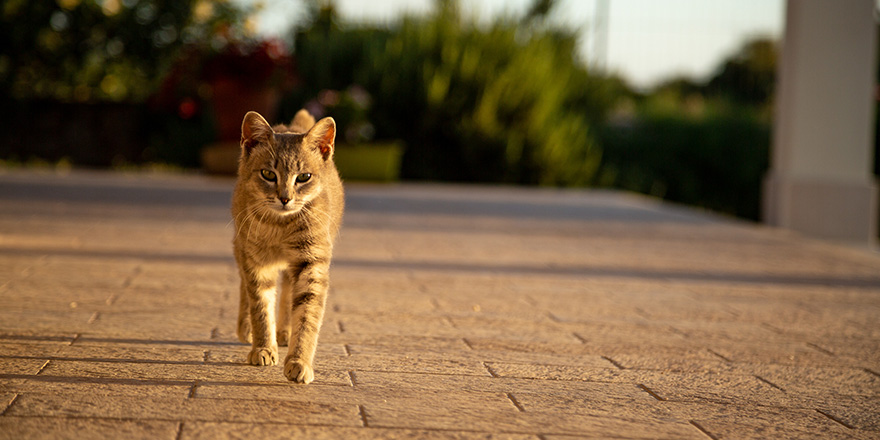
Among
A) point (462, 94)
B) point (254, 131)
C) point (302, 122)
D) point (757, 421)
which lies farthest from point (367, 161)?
point (757, 421)

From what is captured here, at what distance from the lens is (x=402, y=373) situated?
3510mm

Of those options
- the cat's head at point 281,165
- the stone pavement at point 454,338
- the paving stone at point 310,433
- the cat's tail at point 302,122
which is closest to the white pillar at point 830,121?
the stone pavement at point 454,338

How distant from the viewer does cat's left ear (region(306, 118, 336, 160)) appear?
3.79 m

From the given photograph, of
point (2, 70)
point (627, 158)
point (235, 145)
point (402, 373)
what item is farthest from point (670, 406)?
point (2, 70)

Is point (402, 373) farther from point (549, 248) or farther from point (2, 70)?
point (2, 70)

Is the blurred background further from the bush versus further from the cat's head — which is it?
the cat's head

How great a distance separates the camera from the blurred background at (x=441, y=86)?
16.2 meters

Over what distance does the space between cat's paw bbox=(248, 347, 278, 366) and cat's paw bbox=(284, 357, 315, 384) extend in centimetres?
28

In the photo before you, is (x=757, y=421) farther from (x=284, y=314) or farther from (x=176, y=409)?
(x=284, y=314)

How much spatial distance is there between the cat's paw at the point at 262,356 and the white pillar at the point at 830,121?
25.3 ft

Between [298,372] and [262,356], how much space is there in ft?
1.14

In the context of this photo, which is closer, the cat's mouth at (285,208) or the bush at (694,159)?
the cat's mouth at (285,208)

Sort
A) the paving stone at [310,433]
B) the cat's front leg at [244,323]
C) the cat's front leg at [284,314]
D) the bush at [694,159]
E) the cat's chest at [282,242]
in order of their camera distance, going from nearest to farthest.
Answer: the paving stone at [310,433]
the cat's chest at [282,242]
the cat's front leg at [244,323]
the cat's front leg at [284,314]
the bush at [694,159]

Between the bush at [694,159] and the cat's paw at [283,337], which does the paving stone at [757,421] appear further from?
the bush at [694,159]
